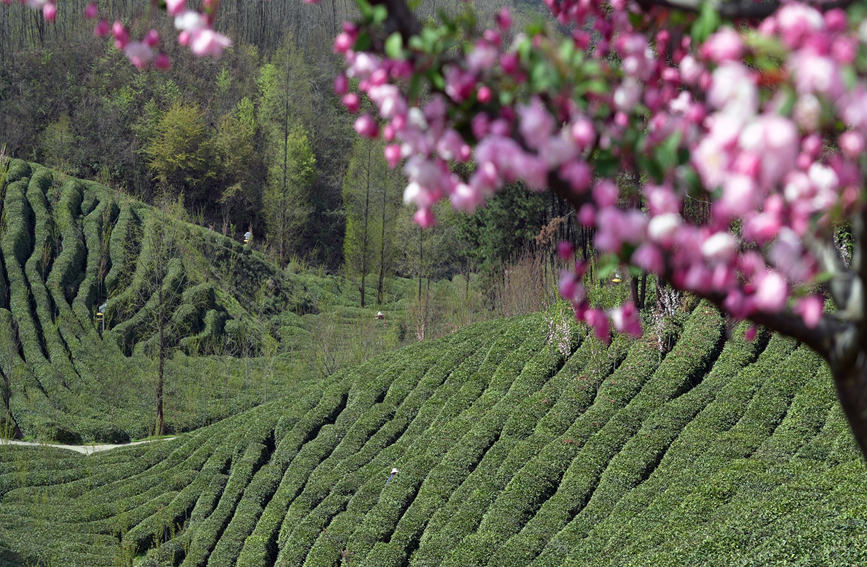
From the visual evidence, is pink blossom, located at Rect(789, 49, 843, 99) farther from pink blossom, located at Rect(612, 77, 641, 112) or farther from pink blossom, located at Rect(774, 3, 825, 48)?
pink blossom, located at Rect(612, 77, 641, 112)

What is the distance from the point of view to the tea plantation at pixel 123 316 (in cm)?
1609

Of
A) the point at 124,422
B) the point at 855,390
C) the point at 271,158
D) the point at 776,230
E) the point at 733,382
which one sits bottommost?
the point at 124,422

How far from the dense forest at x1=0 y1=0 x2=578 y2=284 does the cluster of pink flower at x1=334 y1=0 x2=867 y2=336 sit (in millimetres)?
22003

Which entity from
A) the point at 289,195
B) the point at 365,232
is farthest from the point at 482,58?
the point at 289,195

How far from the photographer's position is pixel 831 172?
1.44 meters

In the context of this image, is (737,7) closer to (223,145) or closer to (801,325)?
(801,325)

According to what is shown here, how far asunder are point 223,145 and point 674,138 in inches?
1225

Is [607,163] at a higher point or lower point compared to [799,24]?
lower

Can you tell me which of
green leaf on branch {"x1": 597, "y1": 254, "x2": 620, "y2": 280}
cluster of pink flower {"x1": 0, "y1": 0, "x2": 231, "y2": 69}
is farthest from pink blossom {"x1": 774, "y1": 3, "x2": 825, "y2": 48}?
cluster of pink flower {"x1": 0, "y1": 0, "x2": 231, "y2": 69}

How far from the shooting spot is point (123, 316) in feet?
63.0

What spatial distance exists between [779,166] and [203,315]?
1980 centimetres

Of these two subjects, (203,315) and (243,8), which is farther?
(243,8)

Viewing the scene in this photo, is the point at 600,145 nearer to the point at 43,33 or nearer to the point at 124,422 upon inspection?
the point at 124,422

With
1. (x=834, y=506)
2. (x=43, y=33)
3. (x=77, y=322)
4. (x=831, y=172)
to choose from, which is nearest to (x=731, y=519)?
(x=834, y=506)
